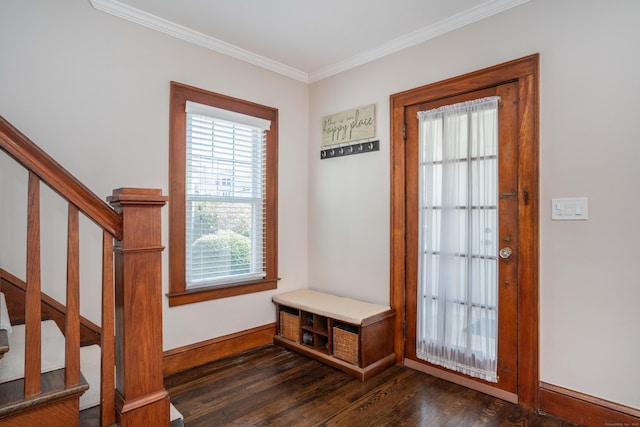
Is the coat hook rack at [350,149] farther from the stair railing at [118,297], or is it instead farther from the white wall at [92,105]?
the stair railing at [118,297]

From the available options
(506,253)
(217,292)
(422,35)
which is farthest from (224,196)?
(506,253)

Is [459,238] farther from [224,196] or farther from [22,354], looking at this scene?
[22,354]

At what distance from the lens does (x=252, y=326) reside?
3.18m

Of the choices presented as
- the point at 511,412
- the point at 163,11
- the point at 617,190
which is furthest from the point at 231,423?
the point at 163,11

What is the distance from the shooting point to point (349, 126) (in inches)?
128

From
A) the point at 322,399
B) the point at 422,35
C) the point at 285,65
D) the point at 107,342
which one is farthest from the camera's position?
the point at 285,65

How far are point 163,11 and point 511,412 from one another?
348cm

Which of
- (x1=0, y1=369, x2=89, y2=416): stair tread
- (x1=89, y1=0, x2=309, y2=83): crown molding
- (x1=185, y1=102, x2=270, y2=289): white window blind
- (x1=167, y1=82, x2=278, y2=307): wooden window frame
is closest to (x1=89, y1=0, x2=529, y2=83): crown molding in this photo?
(x1=89, y1=0, x2=309, y2=83): crown molding

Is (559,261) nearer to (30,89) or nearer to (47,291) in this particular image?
(47,291)

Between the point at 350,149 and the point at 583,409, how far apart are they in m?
2.43

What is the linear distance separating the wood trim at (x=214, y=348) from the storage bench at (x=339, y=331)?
0.15 metres

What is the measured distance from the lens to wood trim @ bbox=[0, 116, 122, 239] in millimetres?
1136

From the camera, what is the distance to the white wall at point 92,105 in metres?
2.07

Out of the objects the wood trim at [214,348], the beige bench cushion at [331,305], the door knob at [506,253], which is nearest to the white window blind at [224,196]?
the beige bench cushion at [331,305]
